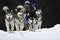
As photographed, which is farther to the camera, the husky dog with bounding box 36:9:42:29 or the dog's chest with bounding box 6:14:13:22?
the husky dog with bounding box 36:9:42:29

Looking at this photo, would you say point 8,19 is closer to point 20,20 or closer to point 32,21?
point 20,20

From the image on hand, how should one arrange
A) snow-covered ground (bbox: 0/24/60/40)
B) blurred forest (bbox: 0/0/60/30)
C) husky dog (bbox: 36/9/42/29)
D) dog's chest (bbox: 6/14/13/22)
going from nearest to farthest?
snow-covered ground (bbox: 0/24/60/40) → dog's chest (bbox: 6/14/13/22) → husky dog (bbox: 36/9/42/29) → blurred forest (bbox: 0/0/60/30)

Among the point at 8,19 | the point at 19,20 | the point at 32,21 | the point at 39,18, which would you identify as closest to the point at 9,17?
the point at 8,19

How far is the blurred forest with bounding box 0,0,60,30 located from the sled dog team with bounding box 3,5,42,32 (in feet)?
1.04

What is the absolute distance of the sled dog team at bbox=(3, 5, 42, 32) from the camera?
16.1 ft

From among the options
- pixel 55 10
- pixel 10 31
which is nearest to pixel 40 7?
pixel 55 10

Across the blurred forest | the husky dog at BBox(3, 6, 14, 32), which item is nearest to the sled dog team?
the husky dog at BBox(3, 6, 14, 32)

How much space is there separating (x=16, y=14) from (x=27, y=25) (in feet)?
Answer: 0.58

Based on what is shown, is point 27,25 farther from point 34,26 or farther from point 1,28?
point 1,28

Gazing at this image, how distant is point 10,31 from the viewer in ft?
16.2

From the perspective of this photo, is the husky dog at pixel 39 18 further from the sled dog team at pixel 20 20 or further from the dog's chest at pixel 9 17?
the dog's chest at pixel 9 17

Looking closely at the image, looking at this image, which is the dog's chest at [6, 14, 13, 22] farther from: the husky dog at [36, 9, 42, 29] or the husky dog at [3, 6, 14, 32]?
the husky dog at [36, 9, 42, 29]

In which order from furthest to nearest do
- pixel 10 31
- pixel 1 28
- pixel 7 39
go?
pixel 1 28 → pixel 10 31 → pixel 7 39

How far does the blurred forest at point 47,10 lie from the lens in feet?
17.7
